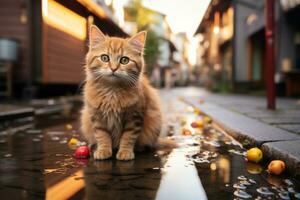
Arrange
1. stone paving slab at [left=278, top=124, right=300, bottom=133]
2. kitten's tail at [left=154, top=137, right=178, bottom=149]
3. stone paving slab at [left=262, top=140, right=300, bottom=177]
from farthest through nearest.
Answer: stone paving slab at [left=278, top=124, right=300, bottom=133] → kitten's tail at [left=154, top=137, right=178, bottom=149] → stone paving slab at [left=262, top=140, right=300, bottom=177]

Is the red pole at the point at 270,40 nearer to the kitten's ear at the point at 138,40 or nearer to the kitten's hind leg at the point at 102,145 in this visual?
the kitten's ear at the point at 138,40

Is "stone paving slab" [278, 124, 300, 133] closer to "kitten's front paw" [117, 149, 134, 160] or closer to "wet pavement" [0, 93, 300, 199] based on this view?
"wet pavement" [0, 93, 300, 199]

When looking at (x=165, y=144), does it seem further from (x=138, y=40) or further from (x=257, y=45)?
(x=257, y=45)

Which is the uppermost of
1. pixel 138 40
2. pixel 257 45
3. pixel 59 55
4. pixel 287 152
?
pixel 257 45

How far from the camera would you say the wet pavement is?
2.30 m

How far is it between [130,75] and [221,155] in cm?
104

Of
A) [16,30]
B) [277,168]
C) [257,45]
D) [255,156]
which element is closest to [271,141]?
[255,156]

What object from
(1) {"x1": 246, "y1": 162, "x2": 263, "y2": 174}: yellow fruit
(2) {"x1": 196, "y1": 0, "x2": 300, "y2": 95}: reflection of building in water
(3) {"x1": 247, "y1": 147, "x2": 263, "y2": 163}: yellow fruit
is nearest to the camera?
(1) {"x1": 246, "y1": 162, "x2": 263, "y2": 174}: yellow fruit

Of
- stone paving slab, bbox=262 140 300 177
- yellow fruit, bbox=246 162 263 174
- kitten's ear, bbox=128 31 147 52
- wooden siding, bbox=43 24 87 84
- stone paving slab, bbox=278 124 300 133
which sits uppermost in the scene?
wooden siding, bbox=43 24 87 84

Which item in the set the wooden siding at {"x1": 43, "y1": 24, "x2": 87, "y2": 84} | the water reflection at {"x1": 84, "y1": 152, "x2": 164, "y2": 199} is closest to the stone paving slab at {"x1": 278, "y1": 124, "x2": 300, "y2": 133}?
the water reflection at {"x1": 84, "y1": 152, "x2": 164, "y2": 199}

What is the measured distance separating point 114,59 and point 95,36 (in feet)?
0.96

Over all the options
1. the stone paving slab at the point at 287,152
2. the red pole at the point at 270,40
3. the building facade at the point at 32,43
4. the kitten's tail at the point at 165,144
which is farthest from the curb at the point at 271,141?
the building facade at the point at 32,43

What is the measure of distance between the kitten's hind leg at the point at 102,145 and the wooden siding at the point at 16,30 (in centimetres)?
830

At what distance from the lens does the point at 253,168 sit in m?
2.99
